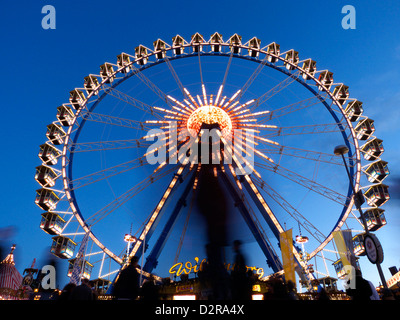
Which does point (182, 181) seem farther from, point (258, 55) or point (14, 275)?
point (14, 275)

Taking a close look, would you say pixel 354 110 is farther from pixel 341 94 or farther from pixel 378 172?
pixel 378 172

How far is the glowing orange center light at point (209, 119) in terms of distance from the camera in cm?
1725

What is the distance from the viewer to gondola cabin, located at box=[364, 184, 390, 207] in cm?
1631

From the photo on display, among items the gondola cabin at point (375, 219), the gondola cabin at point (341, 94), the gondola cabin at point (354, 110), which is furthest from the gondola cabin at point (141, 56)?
the gondola cabin at point (375, 219)

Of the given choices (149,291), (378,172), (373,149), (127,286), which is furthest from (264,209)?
(127,286)

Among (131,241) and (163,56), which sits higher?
(163,56)

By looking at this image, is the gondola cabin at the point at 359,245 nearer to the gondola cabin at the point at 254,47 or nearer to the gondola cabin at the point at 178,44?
the gondola cabin at the point at 254,47

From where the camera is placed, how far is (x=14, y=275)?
2417cm

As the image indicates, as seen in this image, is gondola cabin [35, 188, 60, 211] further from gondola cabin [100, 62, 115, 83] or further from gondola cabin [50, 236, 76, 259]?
gondola cabin [100, 62, 115, 83]

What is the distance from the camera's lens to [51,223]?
15.4m

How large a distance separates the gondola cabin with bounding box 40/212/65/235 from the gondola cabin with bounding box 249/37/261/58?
1757 cm

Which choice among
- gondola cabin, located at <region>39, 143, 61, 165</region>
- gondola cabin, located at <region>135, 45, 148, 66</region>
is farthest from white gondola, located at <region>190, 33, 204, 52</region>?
gondola cabin, located at <region>39, 143, 61, 165</region>
